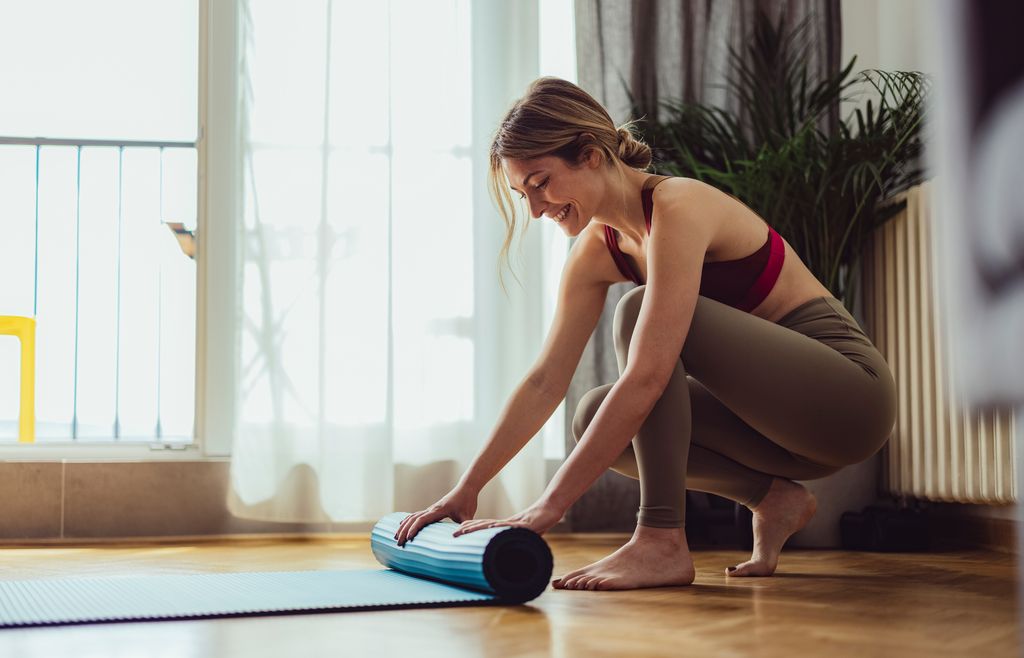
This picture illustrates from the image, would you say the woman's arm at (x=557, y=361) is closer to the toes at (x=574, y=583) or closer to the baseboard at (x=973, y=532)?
the toes at (x=574, y=583)

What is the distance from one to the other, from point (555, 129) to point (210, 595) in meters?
0.90

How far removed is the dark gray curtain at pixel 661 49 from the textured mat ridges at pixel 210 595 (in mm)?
1451

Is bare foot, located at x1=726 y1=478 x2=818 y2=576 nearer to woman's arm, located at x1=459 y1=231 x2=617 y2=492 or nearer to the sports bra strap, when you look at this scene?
woman's arm, located at x1=459 y1=231 x2=617 y2=492

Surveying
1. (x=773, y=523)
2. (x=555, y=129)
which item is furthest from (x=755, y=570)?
(x=555, y=129)

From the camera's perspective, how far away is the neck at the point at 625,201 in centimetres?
176

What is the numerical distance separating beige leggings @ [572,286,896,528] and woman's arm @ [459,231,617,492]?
0.13 meters

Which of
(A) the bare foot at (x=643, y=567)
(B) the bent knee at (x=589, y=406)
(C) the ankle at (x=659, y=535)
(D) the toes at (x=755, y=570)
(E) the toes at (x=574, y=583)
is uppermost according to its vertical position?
(B) the bent knee at (x=589, y=406)

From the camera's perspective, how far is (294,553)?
8.15 ft

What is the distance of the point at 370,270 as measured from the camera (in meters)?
2.98

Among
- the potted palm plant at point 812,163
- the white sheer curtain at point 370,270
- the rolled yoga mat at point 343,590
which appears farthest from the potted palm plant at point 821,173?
the rolled yoga mat at point 343,590

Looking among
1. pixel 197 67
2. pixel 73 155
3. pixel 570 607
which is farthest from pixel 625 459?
pixel 73 155

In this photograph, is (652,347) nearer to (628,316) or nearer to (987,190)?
(628,316)

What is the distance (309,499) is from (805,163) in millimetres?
1592

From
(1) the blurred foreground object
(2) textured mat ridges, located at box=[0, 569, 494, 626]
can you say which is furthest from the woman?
(1) the blurred foreground object
